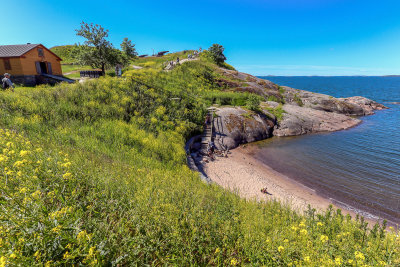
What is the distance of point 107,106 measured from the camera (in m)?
14.5

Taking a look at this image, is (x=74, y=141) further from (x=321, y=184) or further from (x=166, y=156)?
(x=321, y=184)

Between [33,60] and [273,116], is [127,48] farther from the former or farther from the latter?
[273,116]

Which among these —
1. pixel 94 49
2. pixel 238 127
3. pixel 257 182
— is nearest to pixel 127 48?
pixel 94 49

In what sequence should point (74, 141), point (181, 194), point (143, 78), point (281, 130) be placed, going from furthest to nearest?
point (281, 130), point (143, 78), point (74, 141), point (181, 194)

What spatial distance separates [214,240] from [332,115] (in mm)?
39935

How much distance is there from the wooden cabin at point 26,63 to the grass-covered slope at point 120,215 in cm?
1958

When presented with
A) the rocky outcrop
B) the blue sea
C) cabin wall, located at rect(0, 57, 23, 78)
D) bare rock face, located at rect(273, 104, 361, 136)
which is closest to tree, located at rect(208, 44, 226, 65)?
the rocky outcrop

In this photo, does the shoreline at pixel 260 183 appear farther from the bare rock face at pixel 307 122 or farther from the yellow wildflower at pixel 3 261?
the bare rock face at pixel 307 122

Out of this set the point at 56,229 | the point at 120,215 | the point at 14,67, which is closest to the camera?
the point at 56,229

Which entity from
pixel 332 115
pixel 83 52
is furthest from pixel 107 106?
pixel 332 115

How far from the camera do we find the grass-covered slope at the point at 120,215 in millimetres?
2814

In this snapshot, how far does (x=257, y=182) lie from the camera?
47.6 ft

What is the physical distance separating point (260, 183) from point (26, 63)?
3699 centimetres

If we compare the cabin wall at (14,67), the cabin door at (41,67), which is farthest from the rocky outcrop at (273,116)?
the cabin door at (41,67)
